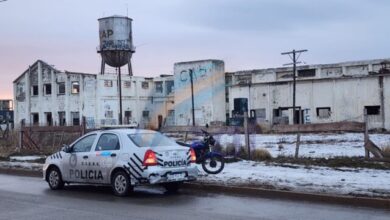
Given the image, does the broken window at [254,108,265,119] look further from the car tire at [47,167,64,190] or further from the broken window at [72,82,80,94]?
the car tire at [47,167,64,190]

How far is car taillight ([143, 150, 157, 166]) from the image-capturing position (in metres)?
12.9

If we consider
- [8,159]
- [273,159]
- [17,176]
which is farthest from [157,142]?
[8,159]

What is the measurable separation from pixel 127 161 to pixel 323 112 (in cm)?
5205

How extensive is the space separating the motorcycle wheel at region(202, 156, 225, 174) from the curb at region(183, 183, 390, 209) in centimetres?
217

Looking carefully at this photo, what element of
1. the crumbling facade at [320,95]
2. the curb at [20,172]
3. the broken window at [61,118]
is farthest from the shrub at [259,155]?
the broken window at [61,118]

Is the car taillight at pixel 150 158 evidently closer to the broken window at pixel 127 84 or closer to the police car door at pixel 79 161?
the police car door at pixel 79 161

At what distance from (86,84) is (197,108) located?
15867 mm

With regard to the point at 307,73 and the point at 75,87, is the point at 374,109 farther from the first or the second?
the point at 75,87

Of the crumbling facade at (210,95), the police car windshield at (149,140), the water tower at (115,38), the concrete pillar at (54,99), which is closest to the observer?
the police car windshield at (149,140)

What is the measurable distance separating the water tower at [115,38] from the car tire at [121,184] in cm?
5930

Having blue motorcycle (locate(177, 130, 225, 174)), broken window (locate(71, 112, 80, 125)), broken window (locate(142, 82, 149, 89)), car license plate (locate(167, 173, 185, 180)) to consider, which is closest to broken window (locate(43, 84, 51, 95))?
broken window (locate(71, 112, 80, 125))

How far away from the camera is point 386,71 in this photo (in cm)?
6081

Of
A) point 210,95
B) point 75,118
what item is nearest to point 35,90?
point 75,118

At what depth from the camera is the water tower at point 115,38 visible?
73375 mm
